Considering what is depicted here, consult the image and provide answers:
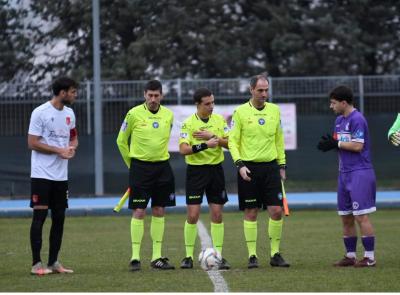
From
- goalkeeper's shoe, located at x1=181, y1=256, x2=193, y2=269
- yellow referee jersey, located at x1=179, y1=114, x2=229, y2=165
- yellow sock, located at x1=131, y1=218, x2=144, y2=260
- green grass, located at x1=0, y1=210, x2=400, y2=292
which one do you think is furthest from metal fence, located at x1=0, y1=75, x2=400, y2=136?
goalkeeper's shoe, located at x1=181, y1=256, x2=193, y2=269

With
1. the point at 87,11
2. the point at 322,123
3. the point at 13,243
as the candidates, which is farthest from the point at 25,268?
the point at 87,11

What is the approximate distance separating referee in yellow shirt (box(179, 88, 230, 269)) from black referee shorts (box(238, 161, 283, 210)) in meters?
0.34

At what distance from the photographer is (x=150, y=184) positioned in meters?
10.3

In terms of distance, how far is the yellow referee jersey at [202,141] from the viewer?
10.5 meters

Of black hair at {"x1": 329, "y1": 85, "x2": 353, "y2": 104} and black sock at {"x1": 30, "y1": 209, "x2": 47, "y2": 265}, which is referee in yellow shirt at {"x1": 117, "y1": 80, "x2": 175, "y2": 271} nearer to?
black sock at {"x1": 30, "y1": 209, "x2": 47, "y2": 265}

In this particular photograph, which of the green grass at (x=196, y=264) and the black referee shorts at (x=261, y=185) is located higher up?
the black referee shorts at (x=261, y=185)

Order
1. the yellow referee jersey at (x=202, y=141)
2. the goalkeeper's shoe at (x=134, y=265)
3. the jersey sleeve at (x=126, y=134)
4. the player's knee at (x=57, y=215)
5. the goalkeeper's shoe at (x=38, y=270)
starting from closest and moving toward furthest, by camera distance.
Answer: the goalkeeper's shoe at (x=38, y=270)
the goalkeeper's shoe at (x=134, y=265)
the player's knee at (x=57, y=215)
the jersey sleeve at (x=126, y=134)
the yellow referee jersey at (x=202, y=141)

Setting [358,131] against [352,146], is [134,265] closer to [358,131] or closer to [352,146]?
[352,146]

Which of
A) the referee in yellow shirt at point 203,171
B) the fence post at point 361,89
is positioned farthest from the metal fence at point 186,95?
the referee in yellow shirt at point 203,171

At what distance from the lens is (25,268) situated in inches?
402

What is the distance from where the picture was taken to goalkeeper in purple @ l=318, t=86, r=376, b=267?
32.7ft

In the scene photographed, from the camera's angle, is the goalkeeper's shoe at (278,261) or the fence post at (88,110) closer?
the goalkeeper's shoe at (278,261)

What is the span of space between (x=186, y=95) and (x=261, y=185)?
13.5 metres

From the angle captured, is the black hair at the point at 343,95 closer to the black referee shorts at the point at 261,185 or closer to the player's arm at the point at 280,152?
the player's arm at the point at 280,152
